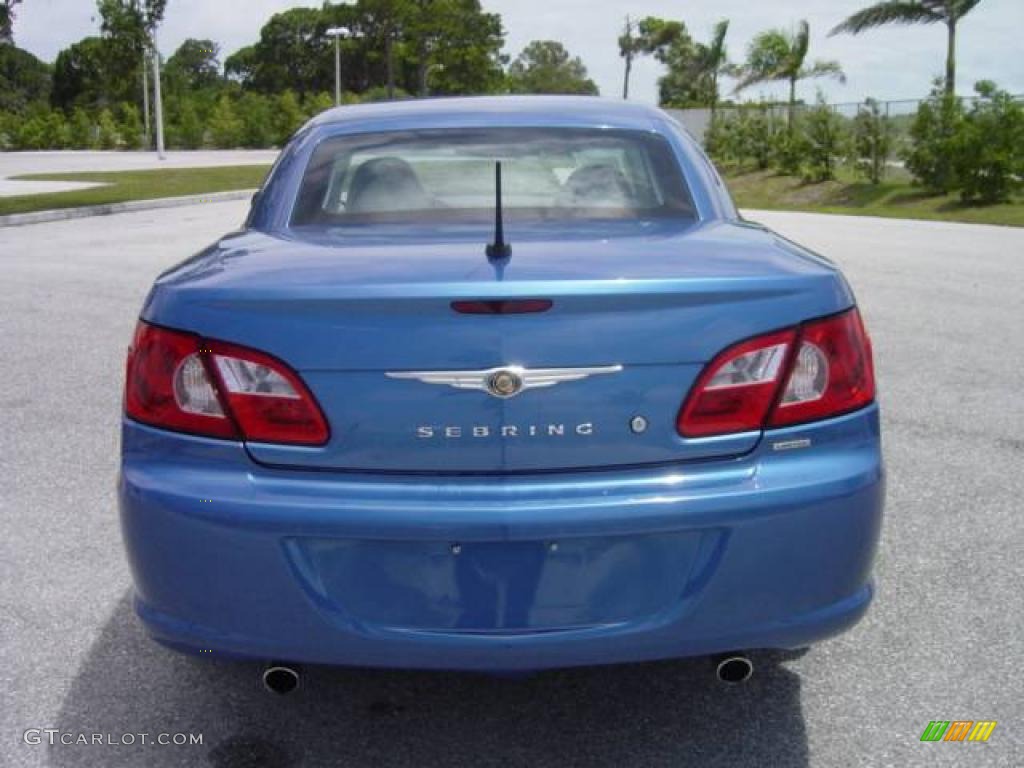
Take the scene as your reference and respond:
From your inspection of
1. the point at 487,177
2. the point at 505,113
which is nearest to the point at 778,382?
the point at 487,177

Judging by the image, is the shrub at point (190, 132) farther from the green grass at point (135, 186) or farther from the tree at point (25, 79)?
the tree at point (25, 79)

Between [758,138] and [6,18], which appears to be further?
[758,138]

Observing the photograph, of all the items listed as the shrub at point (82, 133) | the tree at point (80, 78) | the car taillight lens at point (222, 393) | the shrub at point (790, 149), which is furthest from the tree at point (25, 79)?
the car taillight lens at point (222, 393)

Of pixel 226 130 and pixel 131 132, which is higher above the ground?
pixel 226 130

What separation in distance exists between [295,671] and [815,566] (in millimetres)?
1111

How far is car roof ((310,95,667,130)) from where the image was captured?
367cm

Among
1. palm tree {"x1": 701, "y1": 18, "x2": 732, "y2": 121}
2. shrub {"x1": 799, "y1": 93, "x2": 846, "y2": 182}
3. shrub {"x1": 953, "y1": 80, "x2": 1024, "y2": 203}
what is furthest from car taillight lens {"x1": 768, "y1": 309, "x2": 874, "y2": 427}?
palm tree {"x1": 701, "y1": 18, "x2": 732, "y2": 121}

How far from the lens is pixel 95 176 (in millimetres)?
27438

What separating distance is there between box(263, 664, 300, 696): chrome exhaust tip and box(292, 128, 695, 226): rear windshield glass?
1306mm

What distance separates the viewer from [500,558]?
223cm

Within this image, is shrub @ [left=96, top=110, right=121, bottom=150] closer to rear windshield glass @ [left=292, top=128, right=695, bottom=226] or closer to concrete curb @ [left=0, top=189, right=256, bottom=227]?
concrete curb @ [left=0, top=189, right=256, bottom=227]

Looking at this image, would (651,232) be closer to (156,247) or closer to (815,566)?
(815,566)

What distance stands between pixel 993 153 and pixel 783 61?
71.4 feet

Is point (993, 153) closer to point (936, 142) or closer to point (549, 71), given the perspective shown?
point (936, 142)
